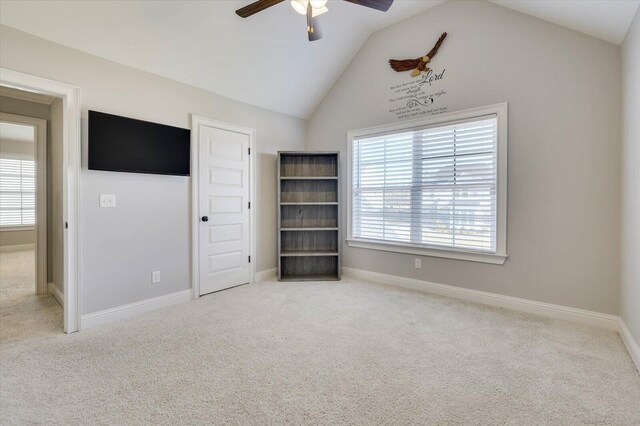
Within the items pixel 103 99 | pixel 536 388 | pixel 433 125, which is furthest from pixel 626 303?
pixel 103 99

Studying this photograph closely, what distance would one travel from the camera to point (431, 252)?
3758 mm

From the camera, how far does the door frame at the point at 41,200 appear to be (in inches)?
147

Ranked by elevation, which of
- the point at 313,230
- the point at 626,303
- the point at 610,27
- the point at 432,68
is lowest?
the point at 626,303

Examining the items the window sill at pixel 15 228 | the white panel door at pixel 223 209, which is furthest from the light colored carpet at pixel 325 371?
the window sill at pixel 15 228

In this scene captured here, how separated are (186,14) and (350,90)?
2.35m

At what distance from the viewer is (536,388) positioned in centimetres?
187

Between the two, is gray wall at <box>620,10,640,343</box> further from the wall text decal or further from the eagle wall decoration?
the eagle wall decoration

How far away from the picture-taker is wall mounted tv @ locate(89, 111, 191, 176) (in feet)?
9.07

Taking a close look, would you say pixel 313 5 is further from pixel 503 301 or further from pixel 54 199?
pixel 54 199

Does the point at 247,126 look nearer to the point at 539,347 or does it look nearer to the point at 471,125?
the point at 471,125

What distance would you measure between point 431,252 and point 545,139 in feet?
5.53

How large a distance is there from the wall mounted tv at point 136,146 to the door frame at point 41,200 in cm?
171

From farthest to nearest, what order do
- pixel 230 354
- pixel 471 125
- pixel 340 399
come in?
pixel 471 125, pixel 230 354, pixel 340 399

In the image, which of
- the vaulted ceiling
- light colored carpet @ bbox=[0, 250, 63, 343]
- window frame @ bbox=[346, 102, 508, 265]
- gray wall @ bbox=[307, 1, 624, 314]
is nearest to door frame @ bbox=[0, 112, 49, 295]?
light colored carpet @ bbox=[0, 250, 63, 343]
